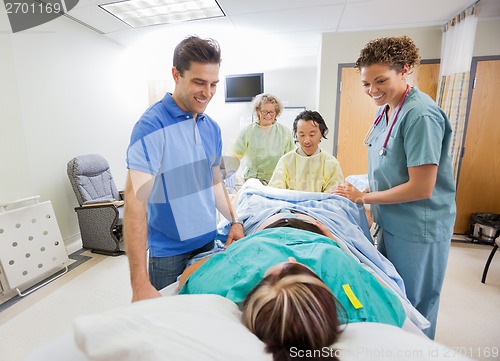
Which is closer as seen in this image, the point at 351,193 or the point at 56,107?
the point at 351,193

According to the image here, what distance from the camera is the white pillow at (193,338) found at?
15.3 inches

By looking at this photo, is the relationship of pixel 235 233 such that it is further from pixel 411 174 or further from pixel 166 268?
pixel 411 174

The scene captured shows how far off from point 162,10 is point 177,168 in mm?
2436

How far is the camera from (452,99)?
2775mm

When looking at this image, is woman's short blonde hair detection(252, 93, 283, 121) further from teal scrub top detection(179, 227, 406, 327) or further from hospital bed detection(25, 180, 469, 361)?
hospital bed detection(25, 180, 469, 361)

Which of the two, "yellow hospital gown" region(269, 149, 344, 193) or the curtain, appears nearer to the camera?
"yellow hospital gown" region(269, 149, 344, 193)

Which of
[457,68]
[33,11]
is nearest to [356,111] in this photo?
[457,68]

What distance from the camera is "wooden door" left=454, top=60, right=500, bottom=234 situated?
2857 millimetres

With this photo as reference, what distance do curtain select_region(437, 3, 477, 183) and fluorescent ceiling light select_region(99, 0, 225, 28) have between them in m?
2.43

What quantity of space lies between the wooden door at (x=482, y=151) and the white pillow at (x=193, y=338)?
11.0ft

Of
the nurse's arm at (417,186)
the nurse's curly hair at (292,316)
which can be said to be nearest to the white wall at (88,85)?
the nurse's arm at (417,186)

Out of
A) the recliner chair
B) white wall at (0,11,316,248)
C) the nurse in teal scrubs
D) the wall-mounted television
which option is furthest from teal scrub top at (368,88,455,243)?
the wall-mounted television

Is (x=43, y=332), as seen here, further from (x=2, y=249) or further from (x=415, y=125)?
(x=415, y=125)

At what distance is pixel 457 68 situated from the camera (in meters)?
2.71
